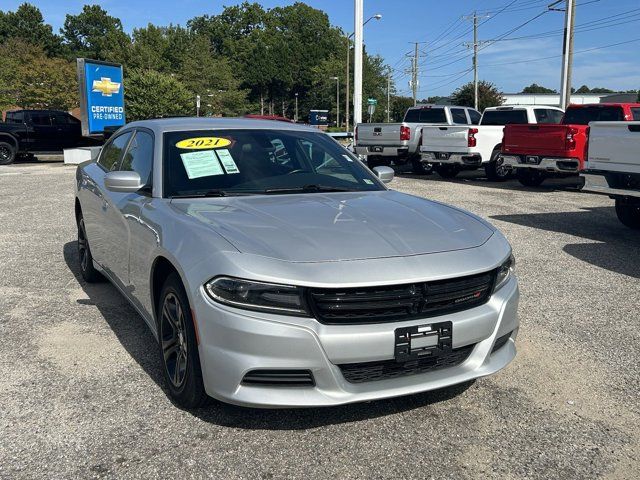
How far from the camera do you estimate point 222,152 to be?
13.4 feet

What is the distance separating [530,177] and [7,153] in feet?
56.3

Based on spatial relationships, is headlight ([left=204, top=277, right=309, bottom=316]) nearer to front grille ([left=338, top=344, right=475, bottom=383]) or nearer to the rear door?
front grille ([left=338, top=344, right=475, bottom=383])

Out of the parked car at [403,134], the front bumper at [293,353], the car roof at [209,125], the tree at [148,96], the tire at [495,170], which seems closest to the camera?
the front bumper at [293,353]

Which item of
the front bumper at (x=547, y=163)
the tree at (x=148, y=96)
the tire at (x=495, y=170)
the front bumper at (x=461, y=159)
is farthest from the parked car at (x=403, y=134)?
the tree at (x=148, y=96)

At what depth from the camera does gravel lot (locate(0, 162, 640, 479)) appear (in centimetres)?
275

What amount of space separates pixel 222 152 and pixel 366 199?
102 cm

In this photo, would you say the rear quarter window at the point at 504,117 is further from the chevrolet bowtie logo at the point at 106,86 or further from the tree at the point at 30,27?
the tree at the point at 30,27

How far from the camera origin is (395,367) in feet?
9.27

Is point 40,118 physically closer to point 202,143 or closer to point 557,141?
point 557,141

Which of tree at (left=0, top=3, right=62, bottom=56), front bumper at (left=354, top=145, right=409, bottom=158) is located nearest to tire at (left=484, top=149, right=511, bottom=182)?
front bumper at (left=354, top=145, right=409, bottom=158)

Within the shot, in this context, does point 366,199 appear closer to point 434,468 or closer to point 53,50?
point 434,468

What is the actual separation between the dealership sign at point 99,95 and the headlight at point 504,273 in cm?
2150

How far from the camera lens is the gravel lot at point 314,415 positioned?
2.75 metres

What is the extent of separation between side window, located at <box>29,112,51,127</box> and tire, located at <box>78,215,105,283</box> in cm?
1778
